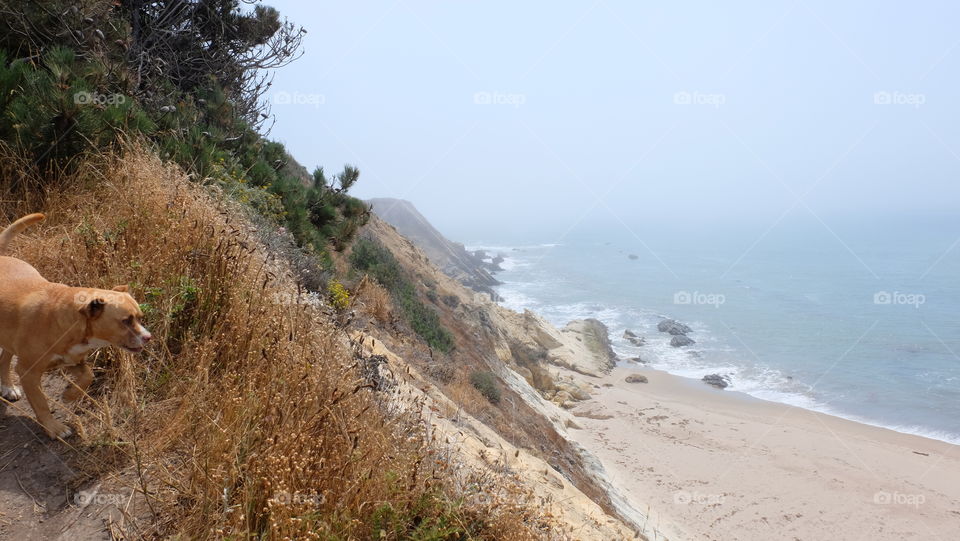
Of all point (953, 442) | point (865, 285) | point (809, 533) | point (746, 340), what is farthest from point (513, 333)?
point (865, 285)

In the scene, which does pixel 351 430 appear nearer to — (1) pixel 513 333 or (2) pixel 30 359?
(2) pixel 30 359

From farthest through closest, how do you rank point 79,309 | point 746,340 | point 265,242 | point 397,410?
point 746,340 → point 265,242 → point 397,410 → point 79,309

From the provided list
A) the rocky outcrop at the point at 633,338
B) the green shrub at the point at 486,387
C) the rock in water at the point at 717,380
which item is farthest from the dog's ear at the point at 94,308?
the rocky outcrop at the point at 633,338

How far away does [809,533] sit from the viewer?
46.3ft

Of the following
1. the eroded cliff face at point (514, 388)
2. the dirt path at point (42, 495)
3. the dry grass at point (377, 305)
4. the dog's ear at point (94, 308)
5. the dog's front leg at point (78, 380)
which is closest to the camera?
the dirt path at point (42, 495)

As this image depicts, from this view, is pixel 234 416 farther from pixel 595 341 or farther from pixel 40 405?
pixel 595 341

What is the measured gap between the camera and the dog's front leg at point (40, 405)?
252 centimetres

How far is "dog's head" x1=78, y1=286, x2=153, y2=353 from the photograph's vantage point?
2.47m

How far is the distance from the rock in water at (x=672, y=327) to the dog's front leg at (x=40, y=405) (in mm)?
45314

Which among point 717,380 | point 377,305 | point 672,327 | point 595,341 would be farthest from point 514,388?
point 672,327

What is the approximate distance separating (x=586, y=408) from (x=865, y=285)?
58.7 metres

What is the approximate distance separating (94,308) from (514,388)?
15.6 m

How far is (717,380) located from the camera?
31562mm

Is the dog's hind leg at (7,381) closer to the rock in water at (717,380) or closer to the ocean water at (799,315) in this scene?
the ocean water at (799,315)
